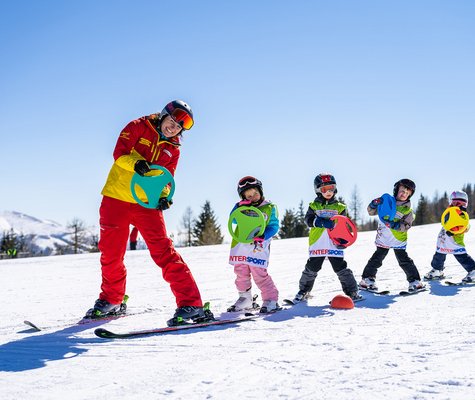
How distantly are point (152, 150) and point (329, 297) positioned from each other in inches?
133

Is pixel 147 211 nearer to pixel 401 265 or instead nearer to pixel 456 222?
pixel 401 265

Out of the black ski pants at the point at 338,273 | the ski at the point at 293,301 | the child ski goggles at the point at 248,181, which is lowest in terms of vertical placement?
the ski at the point at 293,301

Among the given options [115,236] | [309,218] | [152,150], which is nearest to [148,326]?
[115,236]

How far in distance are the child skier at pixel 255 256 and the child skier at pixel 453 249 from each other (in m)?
4.29

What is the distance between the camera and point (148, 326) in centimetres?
444

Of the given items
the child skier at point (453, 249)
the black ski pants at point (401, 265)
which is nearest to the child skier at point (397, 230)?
the black ski pants at point (401, 265)

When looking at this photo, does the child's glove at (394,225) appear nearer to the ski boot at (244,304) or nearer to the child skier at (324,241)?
the child skier at (324,241)

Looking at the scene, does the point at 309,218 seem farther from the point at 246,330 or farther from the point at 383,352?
the point at 383,352

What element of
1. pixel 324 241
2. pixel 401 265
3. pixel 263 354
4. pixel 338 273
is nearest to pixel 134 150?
pixel 263 354

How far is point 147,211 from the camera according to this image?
4.64 m

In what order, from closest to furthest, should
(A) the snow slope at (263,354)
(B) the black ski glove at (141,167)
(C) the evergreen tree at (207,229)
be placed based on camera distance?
(A) the snow slope at (263,354), (B) the black ski glove at (141,167), (C) the evergreen tree at (207,229)

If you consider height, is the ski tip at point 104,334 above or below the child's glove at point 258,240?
below

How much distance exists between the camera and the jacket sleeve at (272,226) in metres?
5.43

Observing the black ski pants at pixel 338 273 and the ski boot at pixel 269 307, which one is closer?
the ski boot at pixel 269 307
